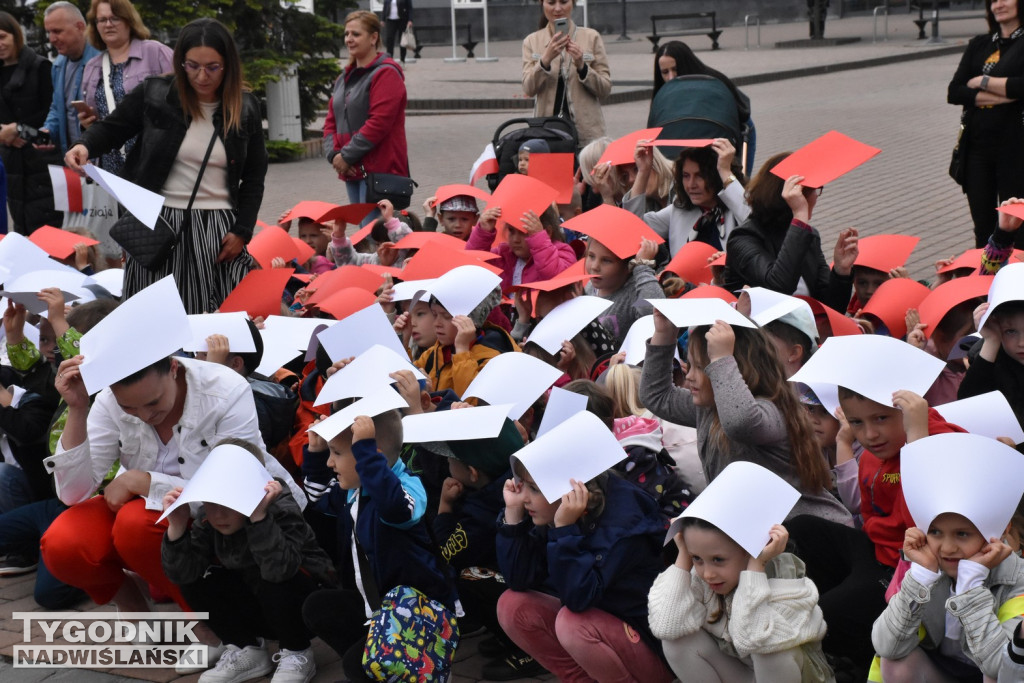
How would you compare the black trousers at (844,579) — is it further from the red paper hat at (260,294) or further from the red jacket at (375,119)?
the red jacket at (375,119)

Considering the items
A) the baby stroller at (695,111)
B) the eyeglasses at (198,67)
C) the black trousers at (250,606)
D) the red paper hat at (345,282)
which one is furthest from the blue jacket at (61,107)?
the black trousers at (250,606)

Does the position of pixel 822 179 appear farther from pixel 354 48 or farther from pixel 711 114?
pixel 354 48

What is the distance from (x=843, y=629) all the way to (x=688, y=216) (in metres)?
3.29

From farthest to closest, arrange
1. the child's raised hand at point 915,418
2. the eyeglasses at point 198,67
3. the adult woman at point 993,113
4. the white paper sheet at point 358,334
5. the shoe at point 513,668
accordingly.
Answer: the adult woman at point 993,113, the eyeglasses at point 198,67, the white paper sheet at point 358,334, the shoe at point 513,668, the child's raised hand at point 915,418

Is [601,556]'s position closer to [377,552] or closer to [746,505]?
[746,505]

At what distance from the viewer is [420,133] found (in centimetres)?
1828

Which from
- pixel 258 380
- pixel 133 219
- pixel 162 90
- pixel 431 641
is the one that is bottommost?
pixel 431 641

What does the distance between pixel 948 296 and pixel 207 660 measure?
10.2ft

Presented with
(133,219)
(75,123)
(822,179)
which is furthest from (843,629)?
(75,123)

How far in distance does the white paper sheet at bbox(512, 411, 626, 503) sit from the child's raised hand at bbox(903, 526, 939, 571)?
0.88 m

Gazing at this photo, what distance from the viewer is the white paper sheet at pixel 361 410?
155 inches

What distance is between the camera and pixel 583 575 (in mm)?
3701

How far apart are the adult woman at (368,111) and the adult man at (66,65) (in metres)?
1.65

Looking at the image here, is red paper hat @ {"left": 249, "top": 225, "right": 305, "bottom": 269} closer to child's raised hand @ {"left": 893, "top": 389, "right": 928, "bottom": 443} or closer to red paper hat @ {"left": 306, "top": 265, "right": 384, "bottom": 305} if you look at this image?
red paper hat @ {"left": 306, "top": 265, "right": 384, "bottom": 305}
